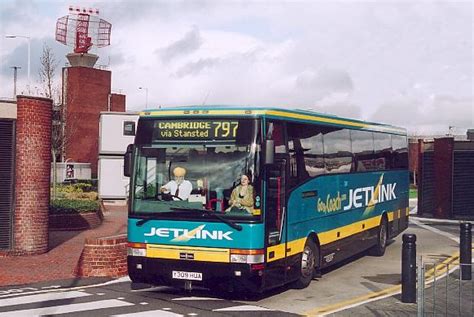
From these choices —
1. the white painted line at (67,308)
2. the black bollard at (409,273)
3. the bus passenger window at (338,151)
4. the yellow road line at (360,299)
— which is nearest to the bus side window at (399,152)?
the bus passenger window at (338,151)

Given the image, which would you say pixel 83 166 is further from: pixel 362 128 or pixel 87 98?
pixel 362 128

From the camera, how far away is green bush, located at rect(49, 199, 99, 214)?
71.9ft

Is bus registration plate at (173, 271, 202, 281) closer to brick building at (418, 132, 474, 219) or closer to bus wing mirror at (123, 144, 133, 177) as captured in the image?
bus wing mirror at (123, 144, 133, 177)

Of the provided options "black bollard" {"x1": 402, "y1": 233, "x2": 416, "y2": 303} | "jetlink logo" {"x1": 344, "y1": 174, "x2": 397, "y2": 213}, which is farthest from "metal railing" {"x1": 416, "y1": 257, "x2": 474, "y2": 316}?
"jetlink logo" {"x1": 344, "y1": 174, "x2": 397, "y2": 213}

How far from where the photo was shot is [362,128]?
16.1m

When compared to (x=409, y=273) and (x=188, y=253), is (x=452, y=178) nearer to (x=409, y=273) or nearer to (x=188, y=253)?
(x=409, y=273)

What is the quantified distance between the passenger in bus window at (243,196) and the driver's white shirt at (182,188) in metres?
0.77

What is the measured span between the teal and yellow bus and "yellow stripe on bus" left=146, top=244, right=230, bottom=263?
0.02 m

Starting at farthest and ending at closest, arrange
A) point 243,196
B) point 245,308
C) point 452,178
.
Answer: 1. point 452,178
2. point 245,308
3. point 243,196

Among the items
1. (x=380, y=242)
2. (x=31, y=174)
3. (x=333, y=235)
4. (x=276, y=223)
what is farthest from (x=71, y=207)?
(x=276, y=223)

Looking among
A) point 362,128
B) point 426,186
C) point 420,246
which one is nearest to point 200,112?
point 362,128

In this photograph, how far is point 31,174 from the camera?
615 inches

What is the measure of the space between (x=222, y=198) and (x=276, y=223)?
1.07m

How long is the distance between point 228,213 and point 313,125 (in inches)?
132
